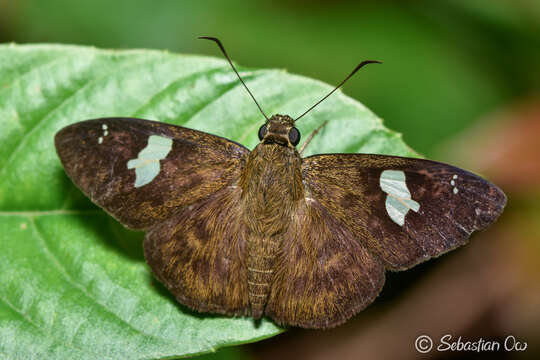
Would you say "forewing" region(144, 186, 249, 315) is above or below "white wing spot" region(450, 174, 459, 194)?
below

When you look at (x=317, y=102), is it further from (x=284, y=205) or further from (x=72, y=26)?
(x=72, y=26)

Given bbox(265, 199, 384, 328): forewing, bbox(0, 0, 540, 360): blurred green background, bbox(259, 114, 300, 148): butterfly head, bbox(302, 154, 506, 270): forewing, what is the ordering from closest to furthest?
1. bbox(302, 154, 506, 270): forewing
2. bbox(265, 199, 384, 328): forewing
3. bbox(259, 114, 300, 148): butterfly head
4. bbox(0, 0, 540, 360): blurred green background

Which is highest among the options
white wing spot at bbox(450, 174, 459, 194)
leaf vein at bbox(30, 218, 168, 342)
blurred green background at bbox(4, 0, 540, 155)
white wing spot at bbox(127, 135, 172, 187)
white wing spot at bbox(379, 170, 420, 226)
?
white wing spot at bbox(450, 174, 459, 194)

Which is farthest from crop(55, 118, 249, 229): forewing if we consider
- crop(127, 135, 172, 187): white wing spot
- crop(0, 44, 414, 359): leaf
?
crop(0, 44, 414, 359): leaf

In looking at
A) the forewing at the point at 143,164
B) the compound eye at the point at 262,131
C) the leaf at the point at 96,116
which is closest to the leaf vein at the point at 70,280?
the leaf at the point at 96,116

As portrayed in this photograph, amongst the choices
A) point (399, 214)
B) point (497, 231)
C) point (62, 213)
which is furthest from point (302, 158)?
point (497, 231)

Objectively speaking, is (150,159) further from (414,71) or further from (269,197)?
(414,71)

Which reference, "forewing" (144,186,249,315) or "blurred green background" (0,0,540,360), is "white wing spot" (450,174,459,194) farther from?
"blurred green background" (0,0,540,360)

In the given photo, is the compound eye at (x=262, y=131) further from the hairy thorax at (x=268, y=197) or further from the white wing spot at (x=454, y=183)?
the white wing spot at (x=454, y=183)
